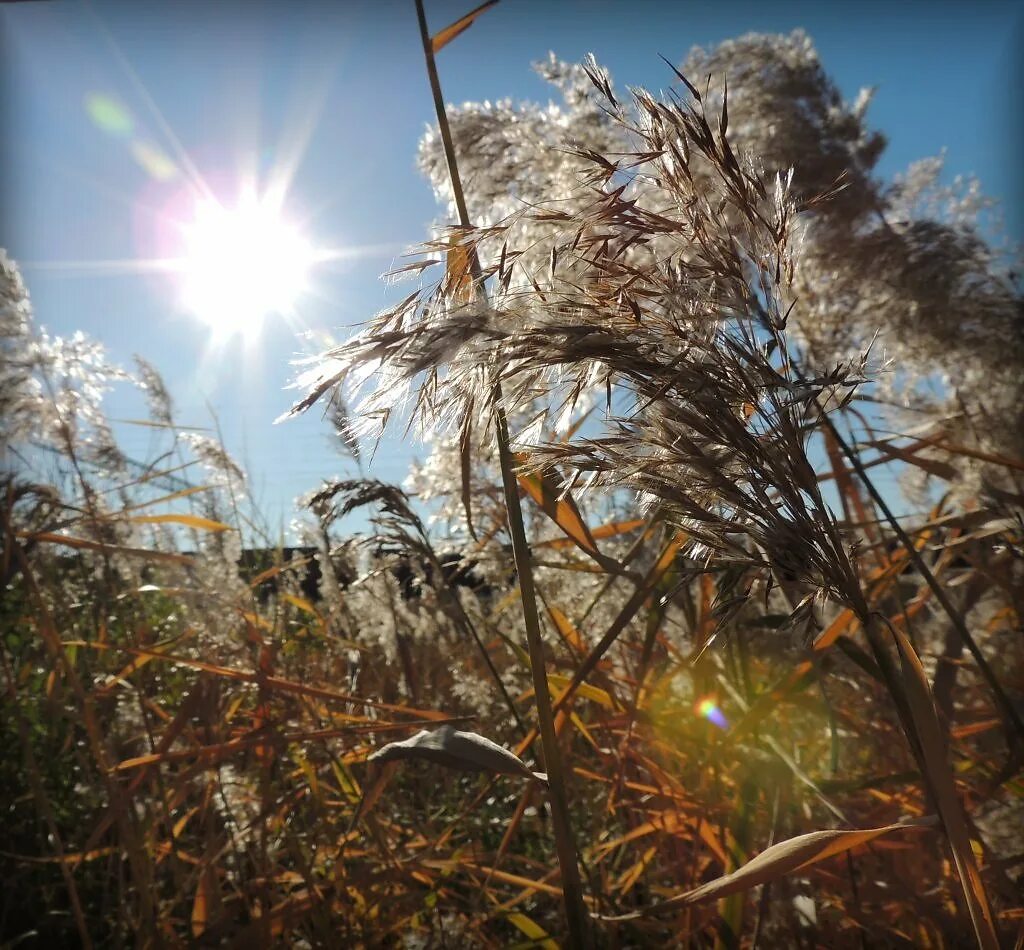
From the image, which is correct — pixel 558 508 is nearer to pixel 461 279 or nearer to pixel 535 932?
pixel 461 279

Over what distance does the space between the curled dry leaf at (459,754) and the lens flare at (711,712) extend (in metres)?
0.82

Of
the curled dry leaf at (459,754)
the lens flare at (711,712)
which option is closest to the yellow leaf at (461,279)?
the curled dry leaf at (459,754)

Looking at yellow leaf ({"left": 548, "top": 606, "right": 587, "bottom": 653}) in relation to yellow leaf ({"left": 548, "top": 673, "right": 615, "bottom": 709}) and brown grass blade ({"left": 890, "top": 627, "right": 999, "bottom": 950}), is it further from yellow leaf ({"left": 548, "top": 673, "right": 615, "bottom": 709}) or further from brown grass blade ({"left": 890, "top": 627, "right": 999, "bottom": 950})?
brown grass blade ({"left": 890, "top": 627, "right": 999, "bottom": 950})

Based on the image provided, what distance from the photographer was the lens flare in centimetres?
177

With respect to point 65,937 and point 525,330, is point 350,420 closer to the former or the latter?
point 525,330

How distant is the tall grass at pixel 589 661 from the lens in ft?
3.03

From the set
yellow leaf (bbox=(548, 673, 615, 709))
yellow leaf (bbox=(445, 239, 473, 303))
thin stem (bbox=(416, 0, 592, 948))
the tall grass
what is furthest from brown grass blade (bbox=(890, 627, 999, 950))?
yellow leaf (bbox=(548, 673, 615, 709))

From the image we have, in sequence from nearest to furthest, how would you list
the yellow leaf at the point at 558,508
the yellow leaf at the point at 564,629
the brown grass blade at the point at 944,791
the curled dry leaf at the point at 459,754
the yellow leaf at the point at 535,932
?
the brown grass blade at the point at 944,791 < the curled dry leaf at the point at 459,754 < the yellow leaf at the point at 558,508 < the yellow leaf at the point at 535,932 < the yellow leaf at the point at 564,629

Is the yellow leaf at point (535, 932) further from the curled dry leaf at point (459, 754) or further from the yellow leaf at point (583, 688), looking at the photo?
the curled dry leaf at point (459, 754)

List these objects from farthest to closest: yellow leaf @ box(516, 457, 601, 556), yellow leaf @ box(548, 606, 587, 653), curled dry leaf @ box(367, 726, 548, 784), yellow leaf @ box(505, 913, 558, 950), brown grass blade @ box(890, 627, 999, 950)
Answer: yellow leaf @ box(548, 606, 587, 653)
yellow leaf @ box(505, 913, 558, 950)
yellow leaf @ box(516, 457, 601, 556)
curled dry leaf @ box(367, 726, 548, 784)
brown grass blade @ box(890, 627, 999, 950)

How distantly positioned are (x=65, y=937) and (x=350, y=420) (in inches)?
86.2

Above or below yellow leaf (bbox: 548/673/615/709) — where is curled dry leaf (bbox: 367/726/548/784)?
below

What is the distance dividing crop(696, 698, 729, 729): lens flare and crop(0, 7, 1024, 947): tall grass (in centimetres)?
1

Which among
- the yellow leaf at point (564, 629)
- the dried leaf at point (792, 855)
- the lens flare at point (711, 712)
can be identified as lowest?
the dried leaf at point (792, 855)
